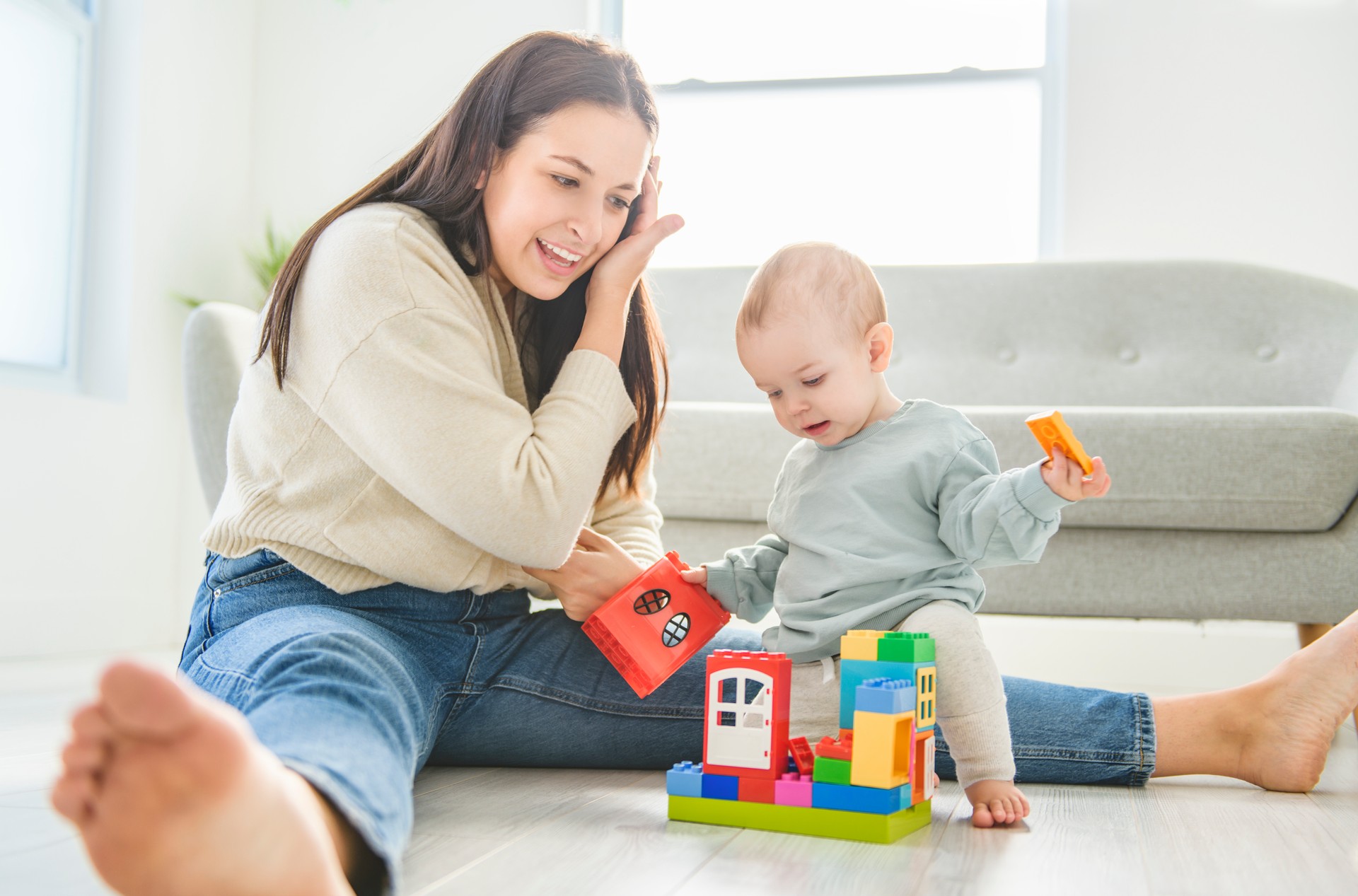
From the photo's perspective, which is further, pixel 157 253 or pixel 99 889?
pixel 157 253

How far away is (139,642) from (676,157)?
220 centimetres

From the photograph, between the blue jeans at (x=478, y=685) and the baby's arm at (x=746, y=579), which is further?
the baby's arm at (x=746, y=579)

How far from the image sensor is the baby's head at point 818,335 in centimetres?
113

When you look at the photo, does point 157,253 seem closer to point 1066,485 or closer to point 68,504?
point 68,504

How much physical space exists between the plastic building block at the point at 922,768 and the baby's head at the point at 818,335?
13.4 inches

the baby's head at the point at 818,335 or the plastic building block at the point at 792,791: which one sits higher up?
the baby's head at the point at 818,335

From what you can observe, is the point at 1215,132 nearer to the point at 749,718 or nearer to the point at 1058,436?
the point at 1058,436

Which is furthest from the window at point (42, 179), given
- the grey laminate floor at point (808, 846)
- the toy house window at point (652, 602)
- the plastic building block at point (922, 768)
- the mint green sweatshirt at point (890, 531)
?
the plastic building block at point (922, 768)

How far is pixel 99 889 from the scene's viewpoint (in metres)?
0.75

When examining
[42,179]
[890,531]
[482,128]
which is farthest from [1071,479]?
[42,179]

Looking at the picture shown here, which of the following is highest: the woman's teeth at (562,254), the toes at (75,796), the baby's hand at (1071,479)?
the woman's teeth at (562,254)

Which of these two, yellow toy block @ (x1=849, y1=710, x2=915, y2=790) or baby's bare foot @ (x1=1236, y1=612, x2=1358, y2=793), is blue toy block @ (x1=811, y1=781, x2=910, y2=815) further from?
baby's bare foot @ (x1=1236, y1=612, x2=1358, y2=793)

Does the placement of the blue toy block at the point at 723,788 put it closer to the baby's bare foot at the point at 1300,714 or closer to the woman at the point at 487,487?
the woman at the point at 487,487

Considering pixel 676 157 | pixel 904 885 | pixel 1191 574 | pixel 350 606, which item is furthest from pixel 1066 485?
pixel 676 157
